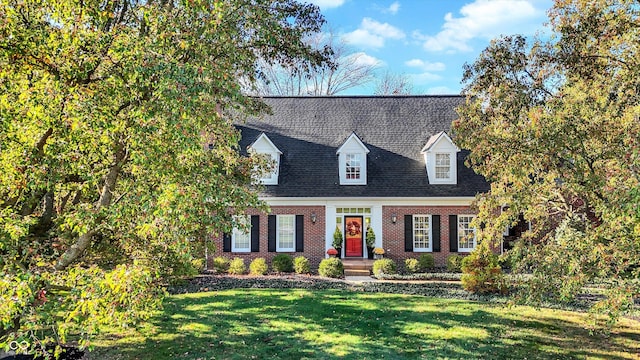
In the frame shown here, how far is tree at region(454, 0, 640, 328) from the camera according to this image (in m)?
6.98

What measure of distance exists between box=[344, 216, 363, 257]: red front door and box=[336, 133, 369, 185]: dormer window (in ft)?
5.67

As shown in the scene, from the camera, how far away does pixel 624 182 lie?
6723 mm

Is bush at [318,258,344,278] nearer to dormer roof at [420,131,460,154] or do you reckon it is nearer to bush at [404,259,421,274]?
bush at [404,259,421,274]

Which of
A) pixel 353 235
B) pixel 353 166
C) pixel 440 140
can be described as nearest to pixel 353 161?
pixel 353 166

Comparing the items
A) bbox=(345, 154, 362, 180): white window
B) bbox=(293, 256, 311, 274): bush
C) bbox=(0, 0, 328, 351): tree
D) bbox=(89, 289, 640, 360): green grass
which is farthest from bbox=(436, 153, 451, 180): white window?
bbox=(0, 0, 328, 351): tree

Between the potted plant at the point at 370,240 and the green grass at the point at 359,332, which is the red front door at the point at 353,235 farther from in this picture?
the green grass at the point at 359,332

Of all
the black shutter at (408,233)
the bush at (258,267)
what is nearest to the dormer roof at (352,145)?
the black shutter at (408,233)

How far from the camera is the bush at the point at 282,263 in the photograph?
1803 cm

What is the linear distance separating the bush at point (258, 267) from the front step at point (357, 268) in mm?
3358

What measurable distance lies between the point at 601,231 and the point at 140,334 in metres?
9.89

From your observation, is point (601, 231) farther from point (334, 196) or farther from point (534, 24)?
point (334, 196)

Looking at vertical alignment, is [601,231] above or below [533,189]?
below

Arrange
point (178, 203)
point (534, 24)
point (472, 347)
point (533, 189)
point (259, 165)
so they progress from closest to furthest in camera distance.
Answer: point (178, 203), point (472, 347), point (533, 189), point (259, 165), point (534, 24)

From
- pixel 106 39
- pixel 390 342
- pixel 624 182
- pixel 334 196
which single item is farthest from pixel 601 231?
pixel 334 196
